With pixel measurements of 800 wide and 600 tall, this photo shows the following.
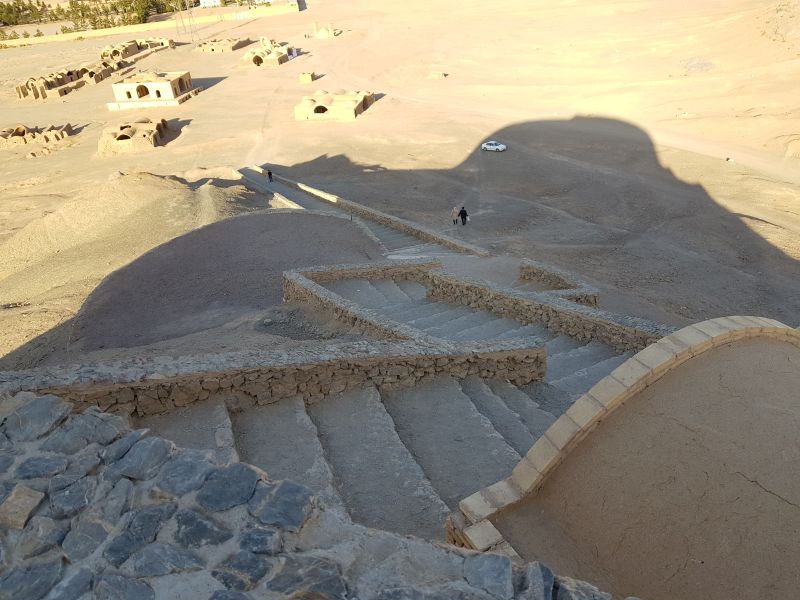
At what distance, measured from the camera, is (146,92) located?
46.5 m

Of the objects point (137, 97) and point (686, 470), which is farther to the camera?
point (137, 97)

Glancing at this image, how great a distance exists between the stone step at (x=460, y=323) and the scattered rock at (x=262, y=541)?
6.69 meters

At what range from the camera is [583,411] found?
4.42m

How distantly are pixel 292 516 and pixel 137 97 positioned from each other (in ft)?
166

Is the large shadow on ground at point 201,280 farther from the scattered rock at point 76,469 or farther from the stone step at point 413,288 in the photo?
the scattered rock at point 76,469

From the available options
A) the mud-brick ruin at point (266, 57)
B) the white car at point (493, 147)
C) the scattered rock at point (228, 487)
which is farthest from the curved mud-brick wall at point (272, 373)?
the mud-brick ruin at point (266, 57)

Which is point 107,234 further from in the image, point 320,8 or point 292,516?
point 320,8

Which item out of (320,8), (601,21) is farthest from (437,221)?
(320,8)

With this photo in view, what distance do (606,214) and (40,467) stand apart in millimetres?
23194

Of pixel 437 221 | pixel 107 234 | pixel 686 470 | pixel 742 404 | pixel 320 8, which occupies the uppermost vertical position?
pixel 320 8

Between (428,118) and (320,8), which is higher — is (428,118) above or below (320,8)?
below

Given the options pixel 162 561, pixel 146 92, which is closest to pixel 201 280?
pixel 162 561

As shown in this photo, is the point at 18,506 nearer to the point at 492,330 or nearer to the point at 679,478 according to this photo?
the point at 679,478

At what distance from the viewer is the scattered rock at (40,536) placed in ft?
9.98
